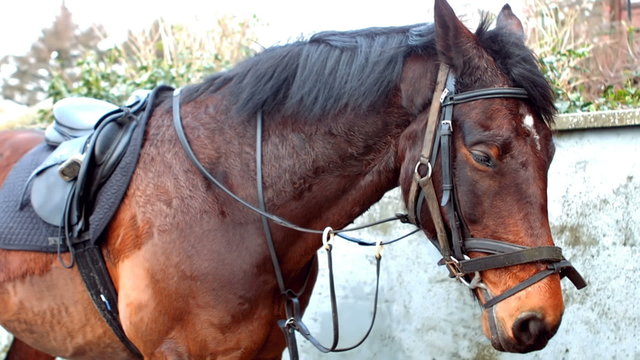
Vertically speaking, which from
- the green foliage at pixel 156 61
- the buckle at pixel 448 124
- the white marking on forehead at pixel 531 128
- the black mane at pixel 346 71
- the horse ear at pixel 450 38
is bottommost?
the green foliage at pixel 156 61

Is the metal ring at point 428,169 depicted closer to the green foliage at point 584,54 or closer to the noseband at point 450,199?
the noseband at point 450,199

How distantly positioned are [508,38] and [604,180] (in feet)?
6.42

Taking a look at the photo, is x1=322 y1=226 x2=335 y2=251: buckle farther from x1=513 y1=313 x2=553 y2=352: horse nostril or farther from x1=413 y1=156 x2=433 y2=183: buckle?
x1=513 y1=313 x2=553 y2=352: horse nostril

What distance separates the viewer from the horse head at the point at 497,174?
6.37ft

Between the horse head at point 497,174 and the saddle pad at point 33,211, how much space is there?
108 centimetres

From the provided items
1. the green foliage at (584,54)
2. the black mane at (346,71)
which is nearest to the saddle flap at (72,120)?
the black mane at (346,71)

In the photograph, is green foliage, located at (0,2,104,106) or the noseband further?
green foliage, located at (0,2,104,106)

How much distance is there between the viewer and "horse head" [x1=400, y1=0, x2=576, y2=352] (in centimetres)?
194

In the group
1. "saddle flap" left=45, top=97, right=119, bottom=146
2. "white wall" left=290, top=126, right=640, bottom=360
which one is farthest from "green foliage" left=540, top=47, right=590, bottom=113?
"saddle flap" left=45, top=97, right=119, bottom=146

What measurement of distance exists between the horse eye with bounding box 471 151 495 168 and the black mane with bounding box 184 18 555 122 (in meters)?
0.27

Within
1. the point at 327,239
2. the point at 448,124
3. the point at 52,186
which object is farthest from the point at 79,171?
the point at 448,124

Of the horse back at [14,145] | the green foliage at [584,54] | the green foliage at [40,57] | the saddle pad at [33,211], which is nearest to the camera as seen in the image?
the saddle pad at [33,211]

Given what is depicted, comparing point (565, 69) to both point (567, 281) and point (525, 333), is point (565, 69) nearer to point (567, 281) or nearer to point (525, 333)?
point (567, 281)

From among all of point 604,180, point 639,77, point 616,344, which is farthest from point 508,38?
point 639,77
